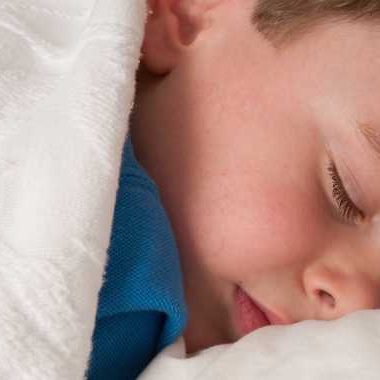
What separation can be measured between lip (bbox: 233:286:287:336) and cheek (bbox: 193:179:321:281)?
1.0 inches

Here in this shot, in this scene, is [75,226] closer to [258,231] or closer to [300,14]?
[258,231]

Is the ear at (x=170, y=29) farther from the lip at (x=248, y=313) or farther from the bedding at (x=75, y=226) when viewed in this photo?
the lip at (x=248, y=313)

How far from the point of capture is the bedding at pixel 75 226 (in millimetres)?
502

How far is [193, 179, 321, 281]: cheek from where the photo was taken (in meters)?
0.67

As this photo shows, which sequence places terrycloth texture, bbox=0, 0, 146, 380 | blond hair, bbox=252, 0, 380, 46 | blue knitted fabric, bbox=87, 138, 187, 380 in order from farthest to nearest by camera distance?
blond hair, bbox=252, 0, 380, 46 < blue knitted fabric, bbox=87, 138, 187, 380 < terrycloth texture, bbox=0, 0, 146, 380

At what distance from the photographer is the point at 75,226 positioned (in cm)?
55

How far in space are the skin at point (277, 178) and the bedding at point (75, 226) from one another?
3.0 inches

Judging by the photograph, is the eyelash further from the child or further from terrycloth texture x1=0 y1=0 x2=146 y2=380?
terrycloth texture x1=0 y1=0 x2=146 y2=380

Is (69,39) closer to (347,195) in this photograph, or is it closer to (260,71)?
(260,71)

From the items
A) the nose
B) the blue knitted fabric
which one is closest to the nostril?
the nose

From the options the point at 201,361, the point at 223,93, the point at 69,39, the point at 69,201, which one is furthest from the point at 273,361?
the point at 69,39

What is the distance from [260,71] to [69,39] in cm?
21

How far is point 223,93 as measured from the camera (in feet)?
2.45

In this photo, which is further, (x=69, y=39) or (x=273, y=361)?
(x=69, y=39)
